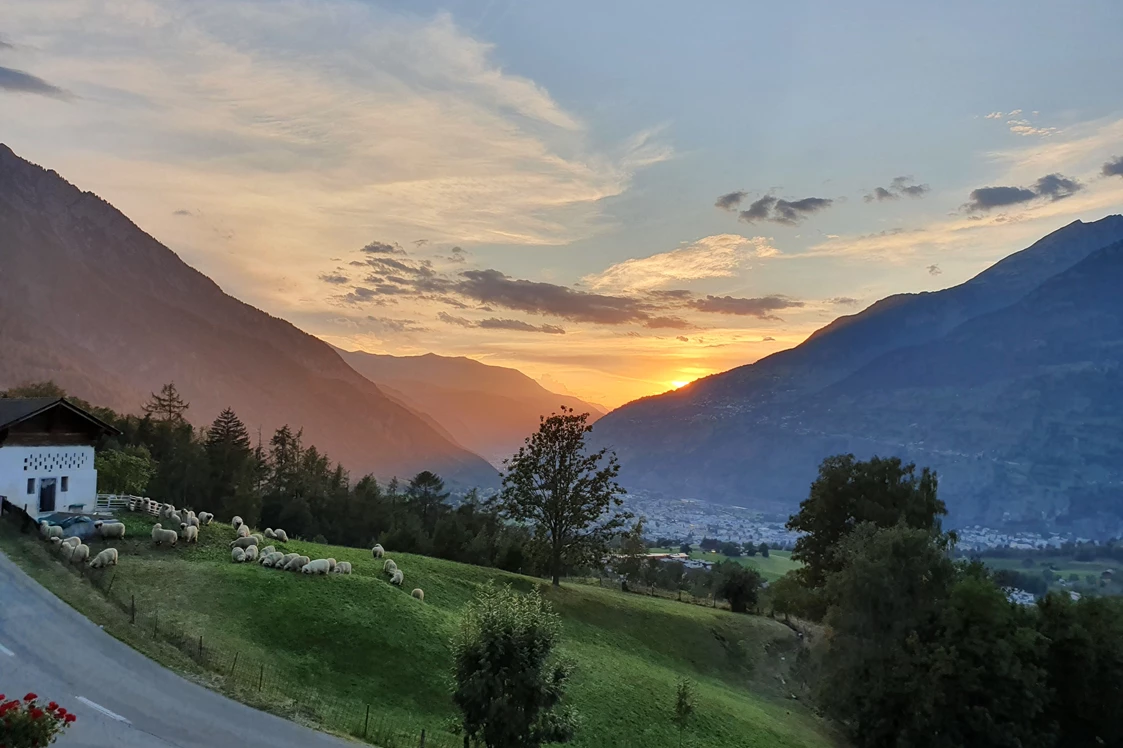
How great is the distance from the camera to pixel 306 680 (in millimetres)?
28156

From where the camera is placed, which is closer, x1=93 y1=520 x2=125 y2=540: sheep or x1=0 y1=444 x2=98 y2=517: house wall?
x1=93 y1=520 x2=125 y2=540: sheep

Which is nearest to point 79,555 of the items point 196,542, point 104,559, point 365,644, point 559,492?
point 104,559

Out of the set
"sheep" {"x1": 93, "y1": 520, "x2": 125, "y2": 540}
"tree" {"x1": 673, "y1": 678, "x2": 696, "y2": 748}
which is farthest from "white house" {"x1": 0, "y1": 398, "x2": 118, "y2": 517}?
"tree" {"x1": 673, "y1": 678, "x2": 696, "y2": 748}

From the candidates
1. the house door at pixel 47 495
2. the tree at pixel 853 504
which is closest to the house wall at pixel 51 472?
the house door at pixel 47 495

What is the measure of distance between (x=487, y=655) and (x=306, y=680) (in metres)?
12.0

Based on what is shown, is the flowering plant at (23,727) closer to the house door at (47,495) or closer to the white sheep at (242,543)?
the white sheep at (242,543)

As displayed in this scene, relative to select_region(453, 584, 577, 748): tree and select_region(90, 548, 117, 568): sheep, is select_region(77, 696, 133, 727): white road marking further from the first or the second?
select_region(90, 548, 117, 568): sheep

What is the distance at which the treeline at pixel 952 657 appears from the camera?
41.2 meters

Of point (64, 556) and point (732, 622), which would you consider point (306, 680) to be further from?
point (732, 622)

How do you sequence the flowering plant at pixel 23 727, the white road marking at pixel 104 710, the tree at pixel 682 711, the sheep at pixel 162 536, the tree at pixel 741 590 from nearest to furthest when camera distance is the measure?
the flowering plant at pixel 23 727
the white road marking at pixel 104 710
the tree at pixel 682 711
the sheep at pixel 162 536
the tree at pixel 741 590

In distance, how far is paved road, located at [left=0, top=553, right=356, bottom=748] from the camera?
809 inches

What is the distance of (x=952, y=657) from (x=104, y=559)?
46.6 meters

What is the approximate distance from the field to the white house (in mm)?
4827

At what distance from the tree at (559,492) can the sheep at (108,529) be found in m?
26.9
